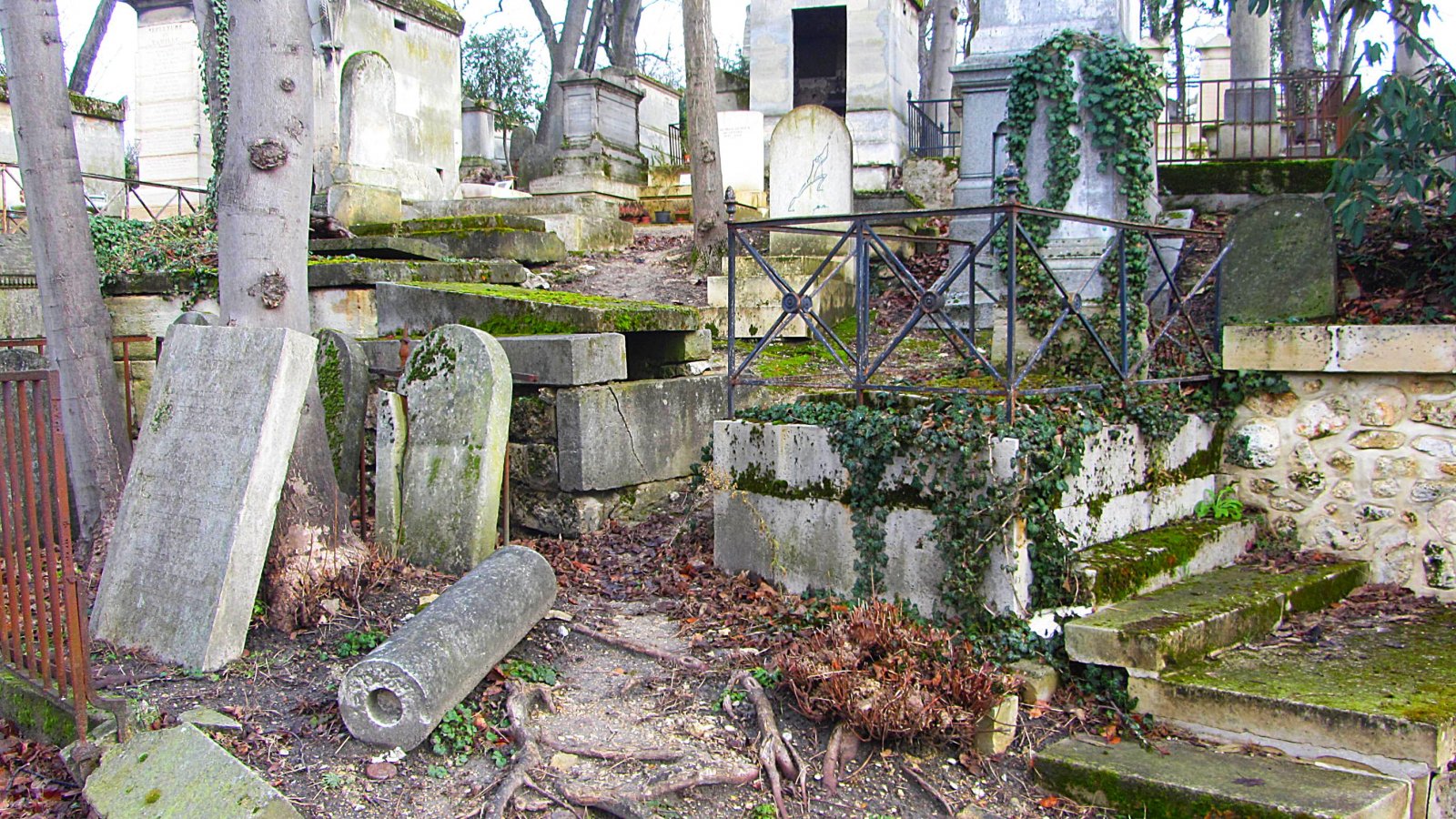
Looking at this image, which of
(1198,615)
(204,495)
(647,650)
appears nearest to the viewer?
(1198,615)

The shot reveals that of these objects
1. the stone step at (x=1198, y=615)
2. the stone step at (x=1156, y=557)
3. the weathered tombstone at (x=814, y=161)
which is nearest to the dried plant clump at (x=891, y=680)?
the stone step at (x=1198, y=615)

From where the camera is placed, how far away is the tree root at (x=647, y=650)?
4.43m

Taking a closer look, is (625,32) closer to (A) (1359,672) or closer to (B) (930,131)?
(B) (930,131)

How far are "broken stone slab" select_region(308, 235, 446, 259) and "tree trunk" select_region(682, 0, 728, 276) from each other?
2.98 metres

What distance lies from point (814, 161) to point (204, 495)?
6.46 metres

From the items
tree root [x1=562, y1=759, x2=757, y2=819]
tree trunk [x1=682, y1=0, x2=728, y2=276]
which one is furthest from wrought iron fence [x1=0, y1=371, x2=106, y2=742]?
tree trunk [x1=682, y1=0, x2=728, y2=276]

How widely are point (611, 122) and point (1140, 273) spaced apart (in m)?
12.3

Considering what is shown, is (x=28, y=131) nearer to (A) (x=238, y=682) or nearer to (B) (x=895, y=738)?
(A) (x=238, y=682)

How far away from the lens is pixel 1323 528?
5422mm

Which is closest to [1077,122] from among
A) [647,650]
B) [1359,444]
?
[1359,444]

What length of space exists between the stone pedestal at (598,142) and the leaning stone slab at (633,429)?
8.98 metres

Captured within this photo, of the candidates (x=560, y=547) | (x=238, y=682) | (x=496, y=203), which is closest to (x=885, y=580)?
(x=560, y=547)

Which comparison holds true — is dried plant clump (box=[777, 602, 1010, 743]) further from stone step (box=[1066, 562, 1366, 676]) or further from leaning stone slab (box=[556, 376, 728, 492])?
leaning stone slab (box=[556, 376, 728, 492])

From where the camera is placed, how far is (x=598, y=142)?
15.8 metres
